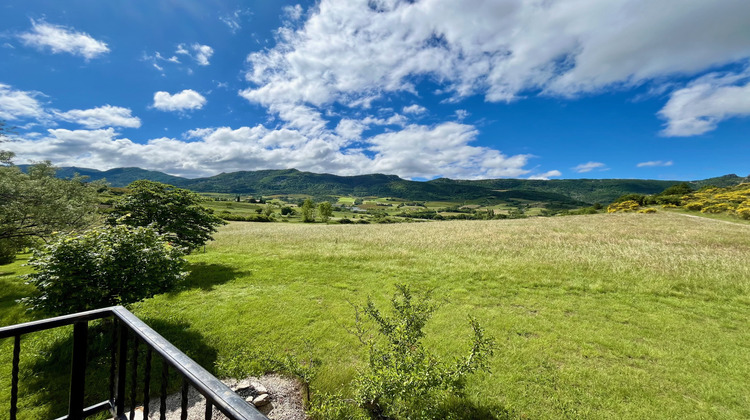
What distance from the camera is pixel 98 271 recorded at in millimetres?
7516

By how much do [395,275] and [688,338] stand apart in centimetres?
1133

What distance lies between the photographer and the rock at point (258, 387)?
611 cm

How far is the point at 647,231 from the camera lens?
26.0 m

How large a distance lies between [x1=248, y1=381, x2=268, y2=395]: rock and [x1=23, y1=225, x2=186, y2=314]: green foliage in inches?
178

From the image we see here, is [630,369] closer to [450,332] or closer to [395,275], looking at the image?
[450,332]

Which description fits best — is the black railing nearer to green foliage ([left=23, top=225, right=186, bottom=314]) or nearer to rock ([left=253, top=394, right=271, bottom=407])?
rock ([left=253, top=394, right=271, bottom=407])

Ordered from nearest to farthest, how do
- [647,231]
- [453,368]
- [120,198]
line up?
[453,368]
[120,198]
[647,231]

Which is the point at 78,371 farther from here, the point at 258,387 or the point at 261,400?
the point at 258,387

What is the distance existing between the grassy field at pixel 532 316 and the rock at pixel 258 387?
1156mm

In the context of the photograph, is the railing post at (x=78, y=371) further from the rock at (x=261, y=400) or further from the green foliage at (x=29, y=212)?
the green foliage at (x=29, y=212)

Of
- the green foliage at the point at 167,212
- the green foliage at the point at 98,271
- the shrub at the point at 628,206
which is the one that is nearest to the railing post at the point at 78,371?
the green foliage at the point at 98,271

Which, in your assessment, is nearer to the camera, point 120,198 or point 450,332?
point 450,332

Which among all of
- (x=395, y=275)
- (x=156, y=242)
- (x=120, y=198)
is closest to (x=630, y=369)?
(x=395, y=275)

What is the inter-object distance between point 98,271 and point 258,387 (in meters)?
5.68
